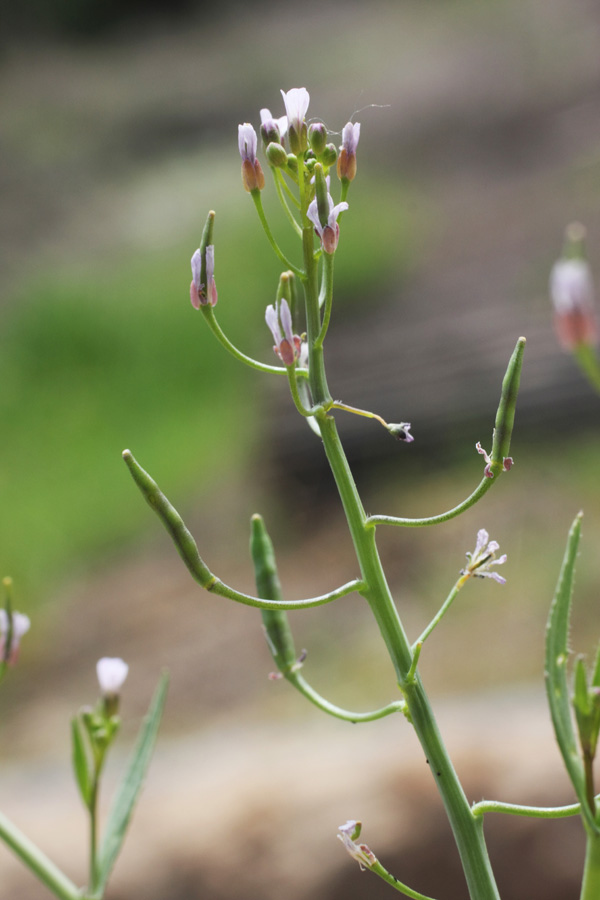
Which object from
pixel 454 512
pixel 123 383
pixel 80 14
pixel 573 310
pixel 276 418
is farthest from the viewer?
pixel 80 14

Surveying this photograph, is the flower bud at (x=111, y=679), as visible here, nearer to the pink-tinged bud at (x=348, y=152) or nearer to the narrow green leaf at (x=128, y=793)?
the narrow green leaf at (x=128, y=793)

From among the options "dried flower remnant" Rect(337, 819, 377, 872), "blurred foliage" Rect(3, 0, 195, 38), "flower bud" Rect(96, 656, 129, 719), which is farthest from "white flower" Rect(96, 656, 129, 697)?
"blurred foliage" Rect(3, 0, 195, 38)

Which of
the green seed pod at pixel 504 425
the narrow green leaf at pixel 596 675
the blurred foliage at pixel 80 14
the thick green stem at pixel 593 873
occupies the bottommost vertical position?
the thick green stem at pixel 593 873

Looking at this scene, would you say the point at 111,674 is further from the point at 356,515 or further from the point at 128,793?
the point at 356,515

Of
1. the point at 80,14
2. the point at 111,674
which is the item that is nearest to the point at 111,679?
the point at 111,674

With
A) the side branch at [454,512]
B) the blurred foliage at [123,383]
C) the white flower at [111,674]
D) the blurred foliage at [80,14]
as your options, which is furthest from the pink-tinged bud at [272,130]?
the blurred foliage at [80,14]

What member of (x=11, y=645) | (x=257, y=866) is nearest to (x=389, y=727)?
(x=257, y=866)
